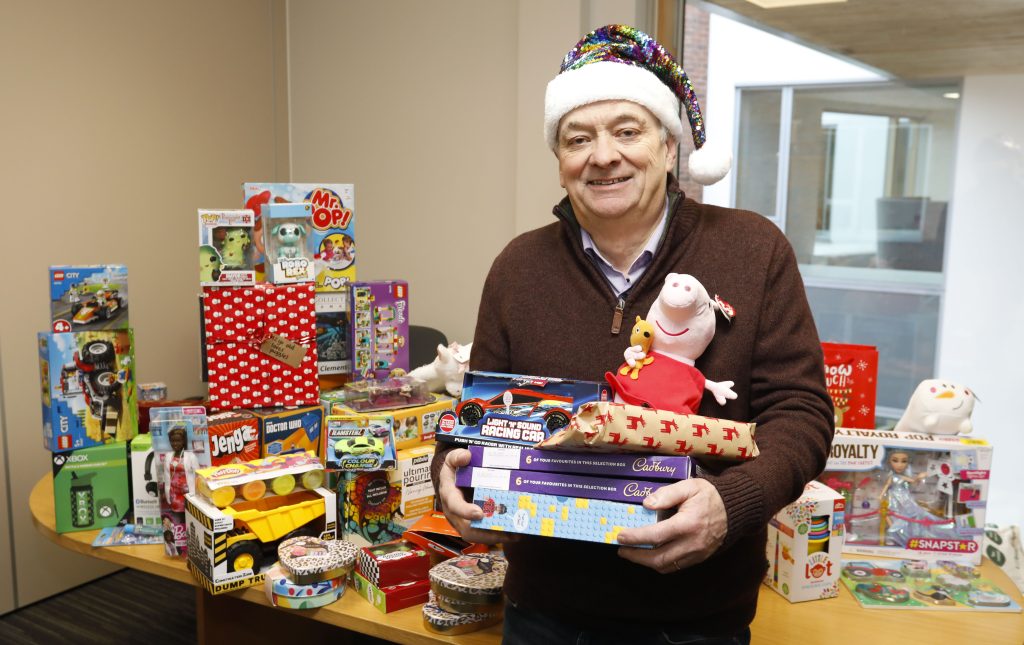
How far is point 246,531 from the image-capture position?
5.88 ft

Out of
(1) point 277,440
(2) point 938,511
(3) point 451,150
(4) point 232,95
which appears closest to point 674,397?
(2) point 938,511

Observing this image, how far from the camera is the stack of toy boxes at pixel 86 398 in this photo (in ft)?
6.97

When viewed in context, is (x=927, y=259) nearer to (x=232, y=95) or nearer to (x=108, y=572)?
(x=232, y=95)

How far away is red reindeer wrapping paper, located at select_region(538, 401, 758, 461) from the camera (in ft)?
3.83

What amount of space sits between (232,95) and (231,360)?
2205mm

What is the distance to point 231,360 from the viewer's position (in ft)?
7.30

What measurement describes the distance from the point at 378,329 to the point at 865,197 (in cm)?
206

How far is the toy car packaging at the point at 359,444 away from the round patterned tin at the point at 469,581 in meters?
0.30

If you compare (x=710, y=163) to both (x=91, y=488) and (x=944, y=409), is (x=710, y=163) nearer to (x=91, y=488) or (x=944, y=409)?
(x=944, y=409)

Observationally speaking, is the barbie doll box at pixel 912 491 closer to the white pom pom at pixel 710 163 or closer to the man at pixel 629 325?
the man at pixel 629 325

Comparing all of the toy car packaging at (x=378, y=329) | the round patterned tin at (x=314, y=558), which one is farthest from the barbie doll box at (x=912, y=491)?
the toy car packaging at (x=378, y=329)

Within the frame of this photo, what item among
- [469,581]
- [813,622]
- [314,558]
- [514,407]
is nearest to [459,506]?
[514,407]

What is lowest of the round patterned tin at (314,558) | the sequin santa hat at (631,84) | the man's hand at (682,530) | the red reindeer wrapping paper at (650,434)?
the round patterned tin at (314,558)

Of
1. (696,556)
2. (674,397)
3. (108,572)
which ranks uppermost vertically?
(674,397)
